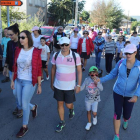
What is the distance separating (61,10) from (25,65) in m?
33.7

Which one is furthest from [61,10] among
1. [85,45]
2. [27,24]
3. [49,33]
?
[85,45]

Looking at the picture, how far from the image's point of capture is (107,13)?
36.8 meters

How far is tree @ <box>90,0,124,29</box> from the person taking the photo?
120 feet

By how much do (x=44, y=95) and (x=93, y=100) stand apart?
2302 mm

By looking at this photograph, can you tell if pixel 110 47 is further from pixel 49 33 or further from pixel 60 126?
pixel 49 33

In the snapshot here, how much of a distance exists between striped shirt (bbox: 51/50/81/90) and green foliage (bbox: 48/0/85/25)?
33.3 metres

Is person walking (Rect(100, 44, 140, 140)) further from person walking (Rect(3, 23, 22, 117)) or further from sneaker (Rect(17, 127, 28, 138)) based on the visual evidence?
person walking (Rect(3, 23, 22, 117))

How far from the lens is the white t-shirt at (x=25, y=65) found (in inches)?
127

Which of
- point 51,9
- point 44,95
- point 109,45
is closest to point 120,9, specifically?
point 51,9

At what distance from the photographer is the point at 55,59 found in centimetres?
339

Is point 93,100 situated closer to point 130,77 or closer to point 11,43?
point 130,77

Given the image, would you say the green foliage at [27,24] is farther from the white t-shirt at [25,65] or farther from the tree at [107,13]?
the tree at [107,13]

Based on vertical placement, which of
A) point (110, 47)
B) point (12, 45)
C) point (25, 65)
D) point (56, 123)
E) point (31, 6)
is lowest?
point (56, 123)

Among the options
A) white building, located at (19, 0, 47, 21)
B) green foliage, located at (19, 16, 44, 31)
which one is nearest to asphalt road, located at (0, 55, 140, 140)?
green foliage, located at (19, 16, 44, 31)
